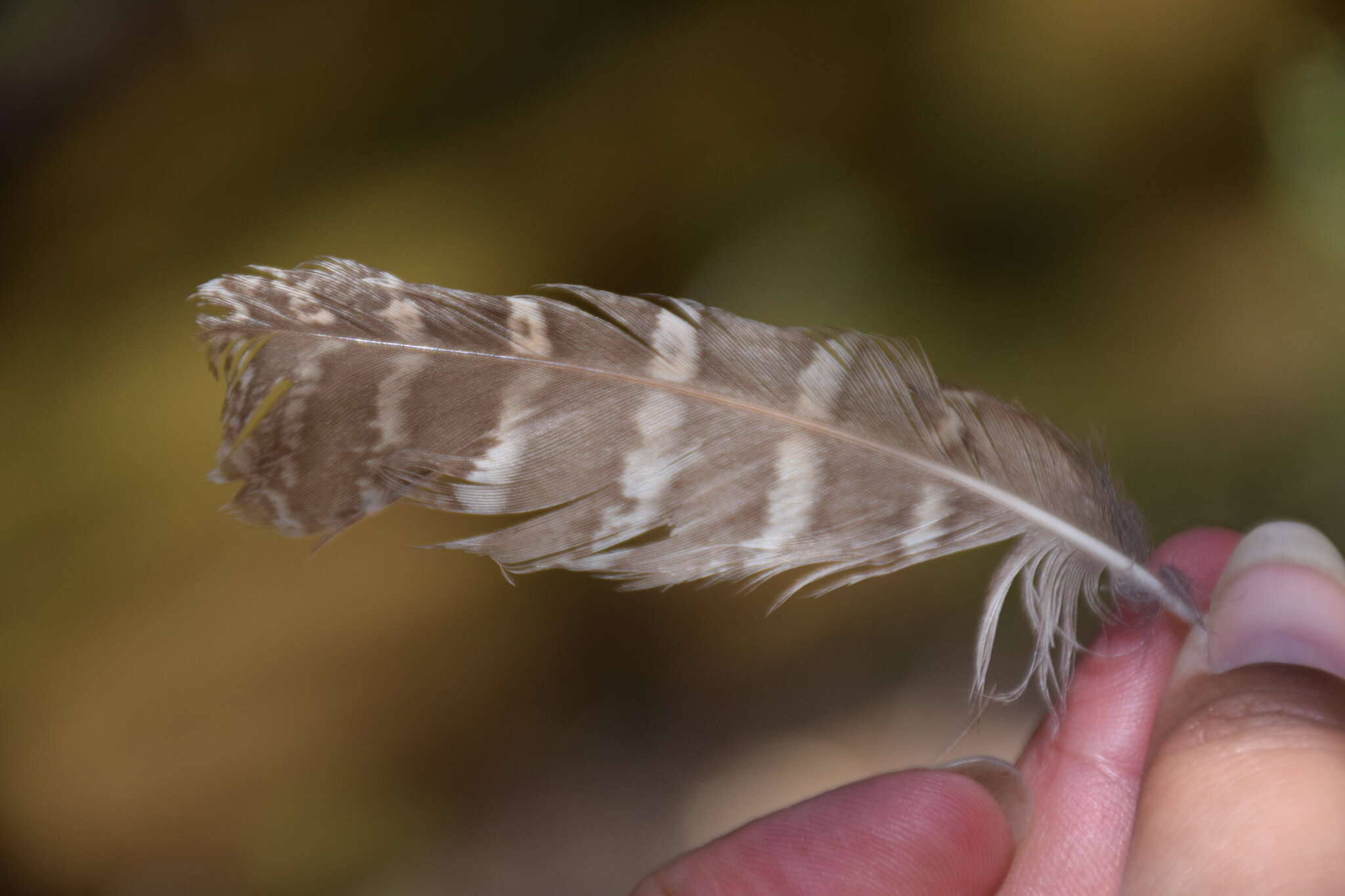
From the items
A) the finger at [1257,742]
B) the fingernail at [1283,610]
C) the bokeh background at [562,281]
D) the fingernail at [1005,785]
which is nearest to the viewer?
the finger at [1257,742]

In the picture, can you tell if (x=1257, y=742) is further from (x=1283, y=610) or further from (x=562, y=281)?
(x=562, y=281)

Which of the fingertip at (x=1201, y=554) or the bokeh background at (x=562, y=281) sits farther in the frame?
the bokeh background at (x=562, y=281)

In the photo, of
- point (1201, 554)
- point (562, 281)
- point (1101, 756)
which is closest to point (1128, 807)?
point (1101, 756)

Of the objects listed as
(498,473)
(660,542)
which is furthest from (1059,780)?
(498,473)

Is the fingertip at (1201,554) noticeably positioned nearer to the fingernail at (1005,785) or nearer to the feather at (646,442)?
the feather at (646,442)

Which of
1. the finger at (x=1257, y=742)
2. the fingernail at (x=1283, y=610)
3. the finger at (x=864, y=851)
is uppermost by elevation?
the fingernail at (x=1283, y=610)

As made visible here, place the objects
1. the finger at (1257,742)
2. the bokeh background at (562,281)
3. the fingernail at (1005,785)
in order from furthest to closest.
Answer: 1. the bokeh background at (562,281)
2. the fingernail at (1005,785)
3. the finger at (1257,742)

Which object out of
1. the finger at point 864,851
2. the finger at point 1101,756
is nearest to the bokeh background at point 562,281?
the finger at point 1101,756
